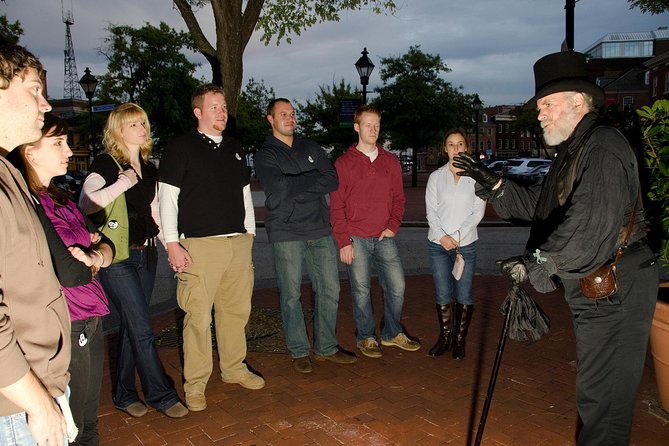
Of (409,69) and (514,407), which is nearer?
(514,407)

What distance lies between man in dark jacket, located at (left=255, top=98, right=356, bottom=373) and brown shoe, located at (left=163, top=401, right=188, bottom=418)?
1091mm

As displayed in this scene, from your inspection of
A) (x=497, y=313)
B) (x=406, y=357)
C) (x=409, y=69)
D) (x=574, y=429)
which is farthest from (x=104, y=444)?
(x=409, y=69)

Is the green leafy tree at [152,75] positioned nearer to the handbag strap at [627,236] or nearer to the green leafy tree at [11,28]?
the green leafy tree at [11,28]

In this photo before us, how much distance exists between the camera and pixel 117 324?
5879mm

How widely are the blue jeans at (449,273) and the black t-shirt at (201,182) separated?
6.16 ft

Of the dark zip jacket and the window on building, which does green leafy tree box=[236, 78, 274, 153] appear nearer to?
the dark zip jacket

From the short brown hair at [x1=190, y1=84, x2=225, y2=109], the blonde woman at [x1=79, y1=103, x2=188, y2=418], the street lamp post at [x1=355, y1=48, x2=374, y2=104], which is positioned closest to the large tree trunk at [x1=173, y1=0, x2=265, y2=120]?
the short brown hair at [x1=190, y1=84, x2=225, y2=109]

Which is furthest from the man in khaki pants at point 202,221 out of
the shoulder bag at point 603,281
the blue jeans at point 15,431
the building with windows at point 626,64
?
the building with windows at point 626,64

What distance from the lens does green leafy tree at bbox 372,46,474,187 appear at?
101 feet

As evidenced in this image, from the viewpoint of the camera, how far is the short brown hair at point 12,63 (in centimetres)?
163

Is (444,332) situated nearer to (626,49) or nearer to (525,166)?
(525,166)

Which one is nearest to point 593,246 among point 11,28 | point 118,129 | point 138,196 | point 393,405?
point 393,405

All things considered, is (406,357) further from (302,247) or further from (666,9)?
(666,9)

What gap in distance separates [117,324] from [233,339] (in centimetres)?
234
